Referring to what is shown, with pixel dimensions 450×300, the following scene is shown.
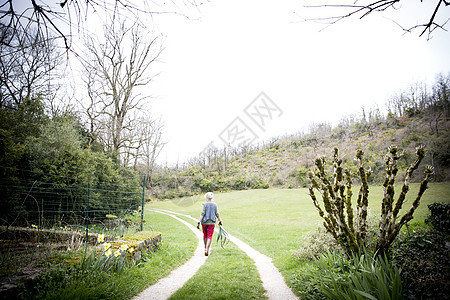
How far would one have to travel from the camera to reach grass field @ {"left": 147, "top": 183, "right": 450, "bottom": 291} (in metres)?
7.06

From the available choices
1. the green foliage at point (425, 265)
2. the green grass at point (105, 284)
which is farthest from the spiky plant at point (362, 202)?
the green grass at point (105, 284)

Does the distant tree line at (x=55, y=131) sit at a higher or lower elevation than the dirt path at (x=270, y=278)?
higher

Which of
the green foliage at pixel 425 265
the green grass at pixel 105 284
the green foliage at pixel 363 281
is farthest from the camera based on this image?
the green grass at pixel 105 284

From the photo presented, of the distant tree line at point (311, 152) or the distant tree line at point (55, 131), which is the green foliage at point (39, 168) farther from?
the distant tree line at point (311, 152)

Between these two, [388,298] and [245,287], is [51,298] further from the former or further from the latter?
[388,298]

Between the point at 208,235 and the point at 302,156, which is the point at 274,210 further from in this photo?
the point at 302,156

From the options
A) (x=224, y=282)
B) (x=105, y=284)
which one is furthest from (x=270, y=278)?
(x=105, y=284)

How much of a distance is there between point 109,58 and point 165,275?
47.1 feet

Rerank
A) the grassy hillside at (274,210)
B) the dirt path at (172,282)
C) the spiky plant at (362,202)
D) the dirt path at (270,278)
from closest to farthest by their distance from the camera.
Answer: the spiky plant at (362,202), the dirt path at (172,282), the dirt path at (270,278), the grassy hillside at (274,210)

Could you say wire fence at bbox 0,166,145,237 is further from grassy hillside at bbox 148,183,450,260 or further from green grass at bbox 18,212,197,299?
grassy hillside at bbox 148,183,450,260

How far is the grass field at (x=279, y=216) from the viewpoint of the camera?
7060mm

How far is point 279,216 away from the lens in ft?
63.5

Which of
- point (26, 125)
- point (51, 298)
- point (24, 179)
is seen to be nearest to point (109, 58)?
point (26, 125)

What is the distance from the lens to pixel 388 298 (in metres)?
2.30
